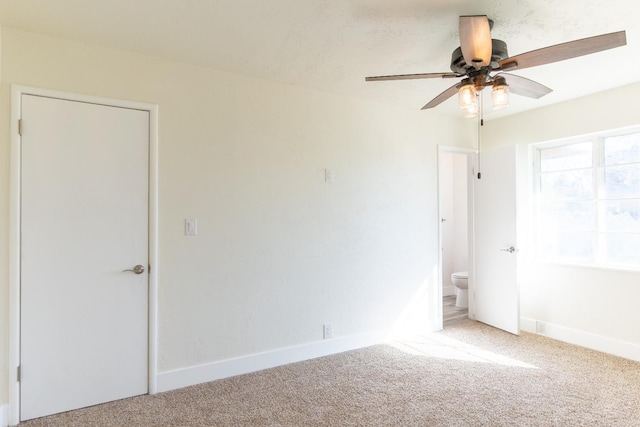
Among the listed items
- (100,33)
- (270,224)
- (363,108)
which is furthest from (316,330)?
(100,33)

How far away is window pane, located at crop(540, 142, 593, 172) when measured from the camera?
3.59 m

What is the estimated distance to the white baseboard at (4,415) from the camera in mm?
2143

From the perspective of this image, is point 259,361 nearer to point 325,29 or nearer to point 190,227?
point 190,227

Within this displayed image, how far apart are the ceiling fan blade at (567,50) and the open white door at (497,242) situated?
7.03ft

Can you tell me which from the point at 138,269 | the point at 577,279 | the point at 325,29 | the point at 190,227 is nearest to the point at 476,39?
the point at 325,29

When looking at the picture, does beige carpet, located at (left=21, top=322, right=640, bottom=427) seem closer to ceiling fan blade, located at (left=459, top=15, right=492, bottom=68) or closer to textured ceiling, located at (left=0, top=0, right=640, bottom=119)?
ceiling fan blade, located at (left=459, top=15, right=492, bottom=68)

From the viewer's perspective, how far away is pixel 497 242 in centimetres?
404

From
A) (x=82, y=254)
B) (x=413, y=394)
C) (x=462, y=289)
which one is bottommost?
(x=413, y=394)

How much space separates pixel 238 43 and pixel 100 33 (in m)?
0.85

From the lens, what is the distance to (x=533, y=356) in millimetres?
3225

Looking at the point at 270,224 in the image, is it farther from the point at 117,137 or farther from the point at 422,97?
the point at 422,97

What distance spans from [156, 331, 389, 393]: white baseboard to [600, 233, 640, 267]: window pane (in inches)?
88.6

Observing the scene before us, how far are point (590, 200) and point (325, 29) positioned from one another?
311 cm

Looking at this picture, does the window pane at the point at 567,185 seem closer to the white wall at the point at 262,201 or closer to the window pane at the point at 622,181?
the window pane at the point at 622,181
